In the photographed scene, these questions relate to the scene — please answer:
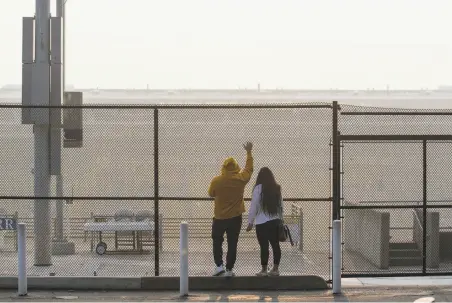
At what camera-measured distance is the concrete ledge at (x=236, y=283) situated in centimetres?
1313

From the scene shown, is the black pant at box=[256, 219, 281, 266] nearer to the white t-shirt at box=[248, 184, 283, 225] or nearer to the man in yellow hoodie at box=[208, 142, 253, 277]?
the white t-shirt at box=[248, 184, 283, 225]

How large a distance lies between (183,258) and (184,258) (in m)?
0.01

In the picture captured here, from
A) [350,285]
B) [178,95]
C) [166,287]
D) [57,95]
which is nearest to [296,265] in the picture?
[350,285]

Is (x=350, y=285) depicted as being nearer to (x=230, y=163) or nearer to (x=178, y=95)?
(x=230, y=163)

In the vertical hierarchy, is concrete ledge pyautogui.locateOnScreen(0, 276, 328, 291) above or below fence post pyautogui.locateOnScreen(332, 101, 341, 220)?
below

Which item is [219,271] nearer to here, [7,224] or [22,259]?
[22,259]

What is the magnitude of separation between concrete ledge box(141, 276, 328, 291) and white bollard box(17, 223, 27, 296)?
1.56m

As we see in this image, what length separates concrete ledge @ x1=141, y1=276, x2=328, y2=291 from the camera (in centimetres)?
1313

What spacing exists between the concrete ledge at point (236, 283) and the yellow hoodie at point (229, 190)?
2.81 ft

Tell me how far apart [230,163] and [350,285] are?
7.98 feet

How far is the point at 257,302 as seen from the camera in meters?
12.3

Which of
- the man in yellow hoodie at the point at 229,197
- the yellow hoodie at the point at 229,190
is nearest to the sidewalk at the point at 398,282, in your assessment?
the man in yellow hoodie at the point at 229,197

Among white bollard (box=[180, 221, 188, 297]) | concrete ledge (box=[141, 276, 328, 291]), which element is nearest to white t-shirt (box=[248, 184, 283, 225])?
concrete ledge (box=[141, 276, 328, 291])

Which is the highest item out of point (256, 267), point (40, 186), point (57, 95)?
point (57, 95)
